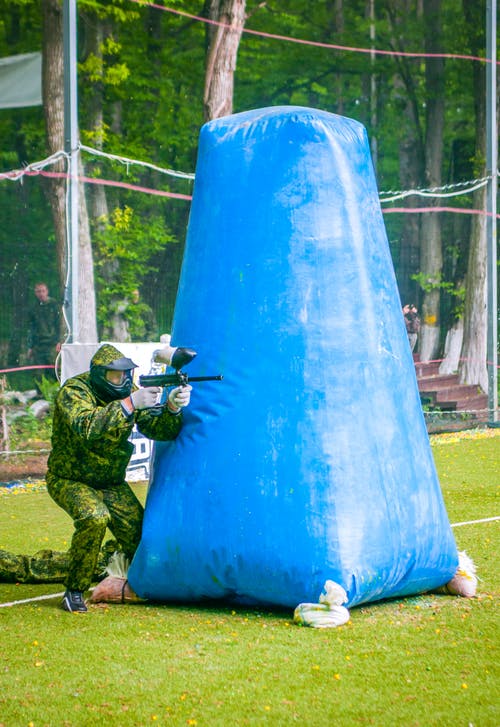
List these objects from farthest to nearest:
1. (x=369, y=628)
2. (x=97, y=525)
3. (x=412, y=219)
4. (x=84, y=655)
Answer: (x=412, y=219) → (x=97, y=525) → (x=369, y=628) → (x=84, y=655)

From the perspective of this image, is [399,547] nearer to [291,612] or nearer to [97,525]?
[291,612]

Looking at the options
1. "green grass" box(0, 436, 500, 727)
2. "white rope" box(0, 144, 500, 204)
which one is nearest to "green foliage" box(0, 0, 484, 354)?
"white rope" box(0, 144, 500, 204)

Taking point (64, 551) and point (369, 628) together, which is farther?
point (64, 551)

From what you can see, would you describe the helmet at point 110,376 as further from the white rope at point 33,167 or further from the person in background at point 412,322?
the person in background at point 412,322

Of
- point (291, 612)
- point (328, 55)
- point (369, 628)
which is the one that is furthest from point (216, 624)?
point (328, 55)

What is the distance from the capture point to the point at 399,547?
17.9 ft

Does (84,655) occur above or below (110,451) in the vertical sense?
below

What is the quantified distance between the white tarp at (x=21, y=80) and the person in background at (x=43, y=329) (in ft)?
10.9

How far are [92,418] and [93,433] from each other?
3.4 inches

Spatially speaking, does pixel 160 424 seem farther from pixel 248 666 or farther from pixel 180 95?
pixel 180 95

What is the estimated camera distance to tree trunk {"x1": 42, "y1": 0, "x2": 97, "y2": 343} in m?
12.8

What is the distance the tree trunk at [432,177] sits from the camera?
1641 cm

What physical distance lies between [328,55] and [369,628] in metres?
20.1

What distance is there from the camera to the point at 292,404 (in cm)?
552
